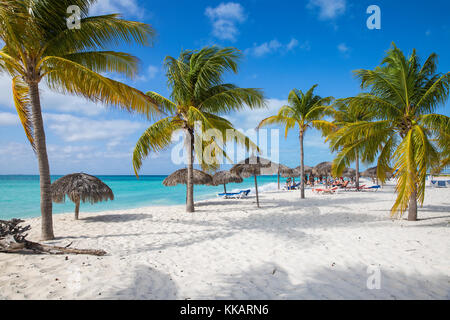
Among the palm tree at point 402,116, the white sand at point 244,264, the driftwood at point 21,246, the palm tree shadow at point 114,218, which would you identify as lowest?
the palm tree shadow at point 114,218

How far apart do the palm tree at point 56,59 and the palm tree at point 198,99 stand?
2439mm

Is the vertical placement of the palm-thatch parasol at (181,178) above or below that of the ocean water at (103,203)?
above

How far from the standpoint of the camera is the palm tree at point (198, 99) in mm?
7910

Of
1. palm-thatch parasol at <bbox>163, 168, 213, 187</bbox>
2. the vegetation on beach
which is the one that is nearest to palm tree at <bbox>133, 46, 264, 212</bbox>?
the vegetation on beach

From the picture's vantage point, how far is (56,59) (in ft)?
15.9

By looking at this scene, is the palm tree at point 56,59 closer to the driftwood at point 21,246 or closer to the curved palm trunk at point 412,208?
the driftwood at point 21,246

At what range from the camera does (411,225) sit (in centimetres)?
586

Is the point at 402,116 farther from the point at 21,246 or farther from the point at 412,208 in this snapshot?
the point at 21,246

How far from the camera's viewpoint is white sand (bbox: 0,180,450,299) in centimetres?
272

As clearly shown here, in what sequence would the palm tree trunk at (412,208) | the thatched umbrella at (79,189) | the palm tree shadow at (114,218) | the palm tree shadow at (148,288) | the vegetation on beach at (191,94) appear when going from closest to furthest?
1. the palm tree shadow at (148,288)
2. the vegetation on beach at (191,94)
3. the palm tree trunk at (412,208)
4. the thatched umbrella at (79,189)
5. the palm tree shadow at (114,218)

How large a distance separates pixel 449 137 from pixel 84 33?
970cm

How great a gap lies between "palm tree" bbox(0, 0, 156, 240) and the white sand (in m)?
2.45

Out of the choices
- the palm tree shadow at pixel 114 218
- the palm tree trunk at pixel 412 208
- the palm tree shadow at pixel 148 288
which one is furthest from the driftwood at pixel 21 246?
the palm tree trunk at pixel 412 208
